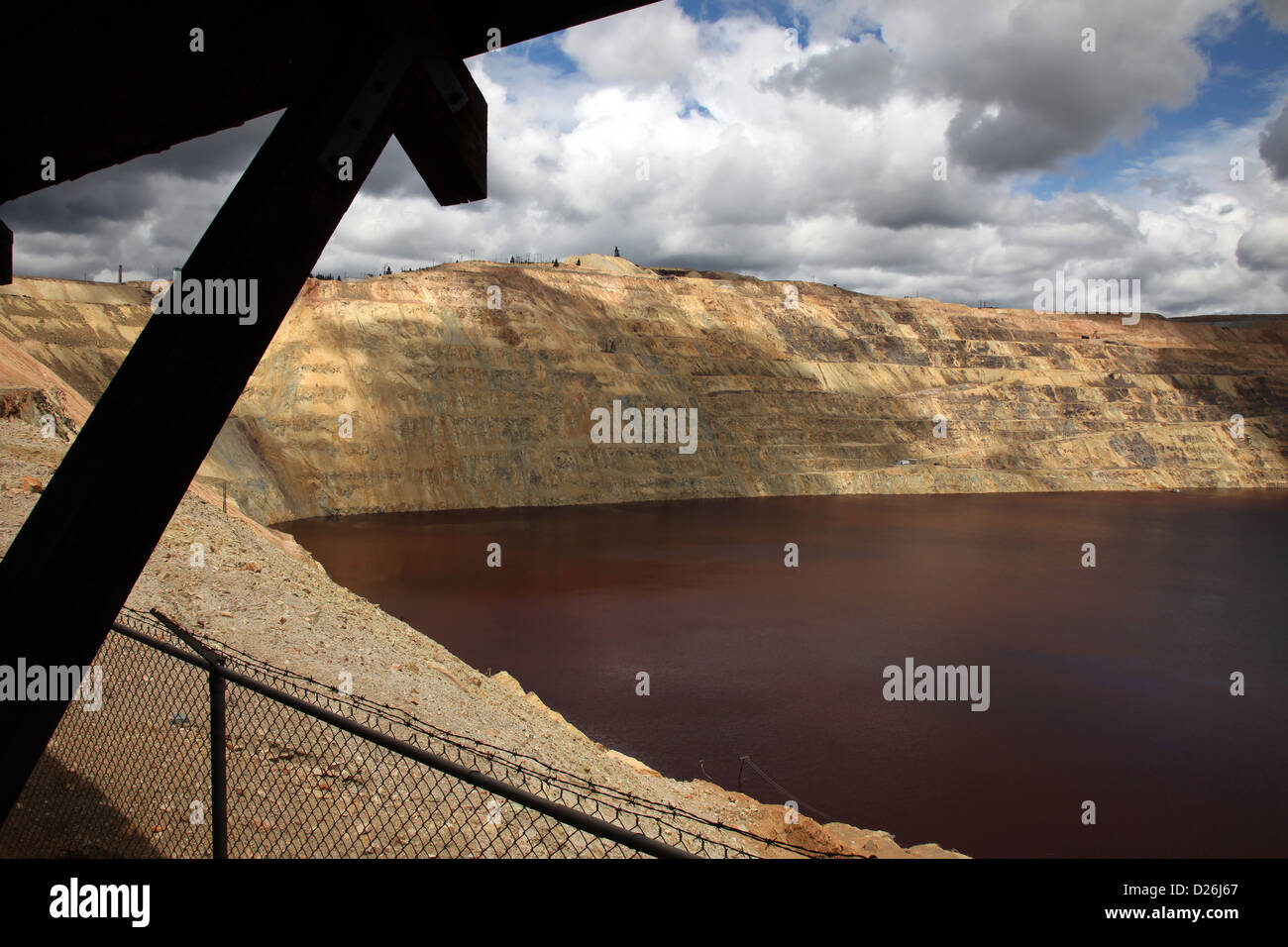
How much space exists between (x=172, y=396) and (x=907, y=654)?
68.2 ft

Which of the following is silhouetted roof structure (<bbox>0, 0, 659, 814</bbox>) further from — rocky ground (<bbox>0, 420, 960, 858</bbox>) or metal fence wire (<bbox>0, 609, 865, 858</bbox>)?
rocky ground (<bbox>0, 420, 960, 858</bbox>)

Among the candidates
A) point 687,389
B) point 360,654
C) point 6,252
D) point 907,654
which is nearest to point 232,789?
point 6,252

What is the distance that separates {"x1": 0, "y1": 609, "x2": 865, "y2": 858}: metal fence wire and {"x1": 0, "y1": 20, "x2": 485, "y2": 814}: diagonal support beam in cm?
219

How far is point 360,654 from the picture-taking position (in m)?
11.4

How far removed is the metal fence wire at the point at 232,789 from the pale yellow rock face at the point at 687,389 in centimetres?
3379

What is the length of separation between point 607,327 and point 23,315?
117 ft

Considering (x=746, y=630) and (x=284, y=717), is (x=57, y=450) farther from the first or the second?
(x=746, y=630)

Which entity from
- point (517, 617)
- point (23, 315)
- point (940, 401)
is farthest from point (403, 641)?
point (940, 401)

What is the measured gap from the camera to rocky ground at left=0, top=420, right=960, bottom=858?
10.4 m

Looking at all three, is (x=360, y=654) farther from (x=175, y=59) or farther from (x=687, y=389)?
(x=687, y=389)

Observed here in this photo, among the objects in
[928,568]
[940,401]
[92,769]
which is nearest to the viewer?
[92,769]

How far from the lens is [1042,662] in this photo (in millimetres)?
20281

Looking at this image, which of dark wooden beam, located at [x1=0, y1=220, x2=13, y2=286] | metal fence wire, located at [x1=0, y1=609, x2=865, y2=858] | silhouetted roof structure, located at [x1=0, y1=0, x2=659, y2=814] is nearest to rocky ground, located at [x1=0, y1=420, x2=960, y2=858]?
metal fence wire, located at [x1=0, y1=609, x2=865, y2=858]

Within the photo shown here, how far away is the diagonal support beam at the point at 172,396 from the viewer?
1808 mm
